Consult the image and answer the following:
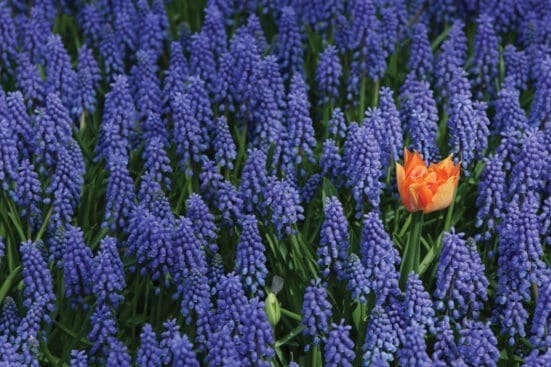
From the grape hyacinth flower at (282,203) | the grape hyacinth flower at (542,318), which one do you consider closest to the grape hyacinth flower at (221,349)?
the grape hyacinth flower at (282,203)

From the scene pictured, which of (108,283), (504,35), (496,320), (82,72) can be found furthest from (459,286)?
(504,35)

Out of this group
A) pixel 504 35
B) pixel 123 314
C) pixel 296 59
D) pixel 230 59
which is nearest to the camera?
pixel 123 314

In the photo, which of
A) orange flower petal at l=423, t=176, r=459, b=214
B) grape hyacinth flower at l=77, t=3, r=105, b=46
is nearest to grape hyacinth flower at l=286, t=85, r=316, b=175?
orange flower petal at l=423, t=176, r=459, b=214

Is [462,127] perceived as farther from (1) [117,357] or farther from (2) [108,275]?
(1) [117,357]

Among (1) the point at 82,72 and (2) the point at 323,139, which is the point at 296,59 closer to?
(2) the point at 323,139

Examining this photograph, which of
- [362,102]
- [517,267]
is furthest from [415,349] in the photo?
A: [362,102]

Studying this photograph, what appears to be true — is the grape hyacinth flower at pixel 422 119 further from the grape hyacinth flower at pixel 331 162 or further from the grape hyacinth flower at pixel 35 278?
the grape hyacinth flower at pixel 35 278

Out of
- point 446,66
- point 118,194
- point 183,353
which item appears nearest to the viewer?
point 183,353
